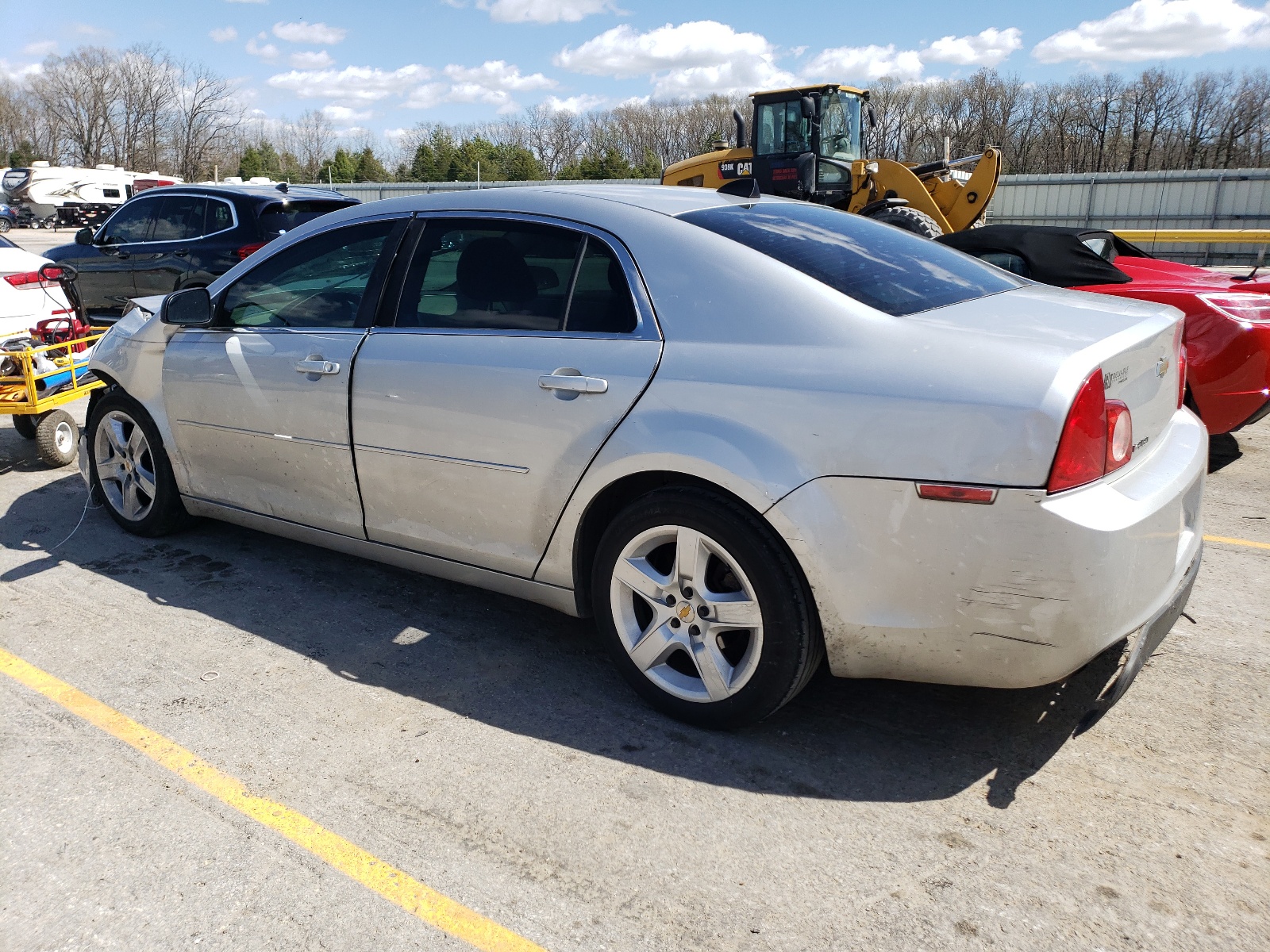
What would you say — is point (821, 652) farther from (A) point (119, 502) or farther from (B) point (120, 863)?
(A) point (119, 502)

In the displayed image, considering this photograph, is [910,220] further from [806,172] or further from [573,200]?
[573,200]

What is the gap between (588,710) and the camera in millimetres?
3279

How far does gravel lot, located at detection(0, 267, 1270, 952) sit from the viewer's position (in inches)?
90.4

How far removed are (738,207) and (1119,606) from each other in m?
1.86

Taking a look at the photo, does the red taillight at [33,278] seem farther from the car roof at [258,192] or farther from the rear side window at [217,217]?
the rear side window at [217,217]

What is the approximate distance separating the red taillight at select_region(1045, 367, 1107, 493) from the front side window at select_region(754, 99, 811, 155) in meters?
13.2

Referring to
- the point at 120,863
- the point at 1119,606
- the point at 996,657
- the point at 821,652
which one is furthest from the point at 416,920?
the point at 1119,606

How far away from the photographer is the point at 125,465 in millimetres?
4926

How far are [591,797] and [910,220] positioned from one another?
11461mm

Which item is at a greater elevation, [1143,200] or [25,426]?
[1143,200]

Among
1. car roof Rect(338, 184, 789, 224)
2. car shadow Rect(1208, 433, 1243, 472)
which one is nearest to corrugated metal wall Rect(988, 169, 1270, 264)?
car shadow Rect(1208, 433, 1243, 472)

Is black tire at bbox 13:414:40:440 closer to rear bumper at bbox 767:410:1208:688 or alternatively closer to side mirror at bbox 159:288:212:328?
side mirror at bbox 159:288:212:328

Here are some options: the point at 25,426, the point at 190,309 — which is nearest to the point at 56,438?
the point at 25,426

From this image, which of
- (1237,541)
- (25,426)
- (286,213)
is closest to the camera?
(1237,541)
